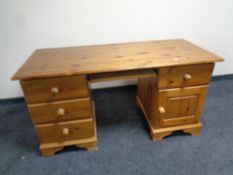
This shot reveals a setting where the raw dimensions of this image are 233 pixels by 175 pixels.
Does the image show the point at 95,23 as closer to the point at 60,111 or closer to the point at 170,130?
the point at 60,111

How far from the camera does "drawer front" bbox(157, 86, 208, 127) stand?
3.78 feet

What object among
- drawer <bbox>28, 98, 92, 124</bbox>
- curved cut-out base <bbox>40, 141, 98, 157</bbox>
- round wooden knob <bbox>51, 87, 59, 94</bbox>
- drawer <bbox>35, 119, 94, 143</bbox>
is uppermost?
round wooden knob <bbox>51, 87, 59, 94</bbox>

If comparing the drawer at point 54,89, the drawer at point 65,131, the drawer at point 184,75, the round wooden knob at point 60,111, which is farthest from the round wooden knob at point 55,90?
the drawer at point 184,75

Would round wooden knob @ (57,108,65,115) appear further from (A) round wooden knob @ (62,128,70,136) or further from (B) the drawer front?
(B) the drawer front

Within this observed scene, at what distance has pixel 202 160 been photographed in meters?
1.15

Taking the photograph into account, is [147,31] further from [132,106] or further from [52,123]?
[52,123]

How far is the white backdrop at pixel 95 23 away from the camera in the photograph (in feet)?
4.80

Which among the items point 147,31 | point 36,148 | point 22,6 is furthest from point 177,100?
point 22,6

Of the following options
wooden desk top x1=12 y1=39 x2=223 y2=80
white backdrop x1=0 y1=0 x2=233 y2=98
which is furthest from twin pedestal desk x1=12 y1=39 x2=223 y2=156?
white backdrop x1=0 y1=0 x2=233 y2=98

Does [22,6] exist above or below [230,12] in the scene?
above

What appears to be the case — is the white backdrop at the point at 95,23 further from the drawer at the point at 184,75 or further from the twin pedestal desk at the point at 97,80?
the drawer at the point at 184,75

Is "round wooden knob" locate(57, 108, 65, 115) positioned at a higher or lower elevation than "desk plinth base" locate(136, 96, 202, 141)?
higher

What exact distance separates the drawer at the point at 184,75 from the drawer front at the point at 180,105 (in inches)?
1.9

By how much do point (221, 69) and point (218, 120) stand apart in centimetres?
90
